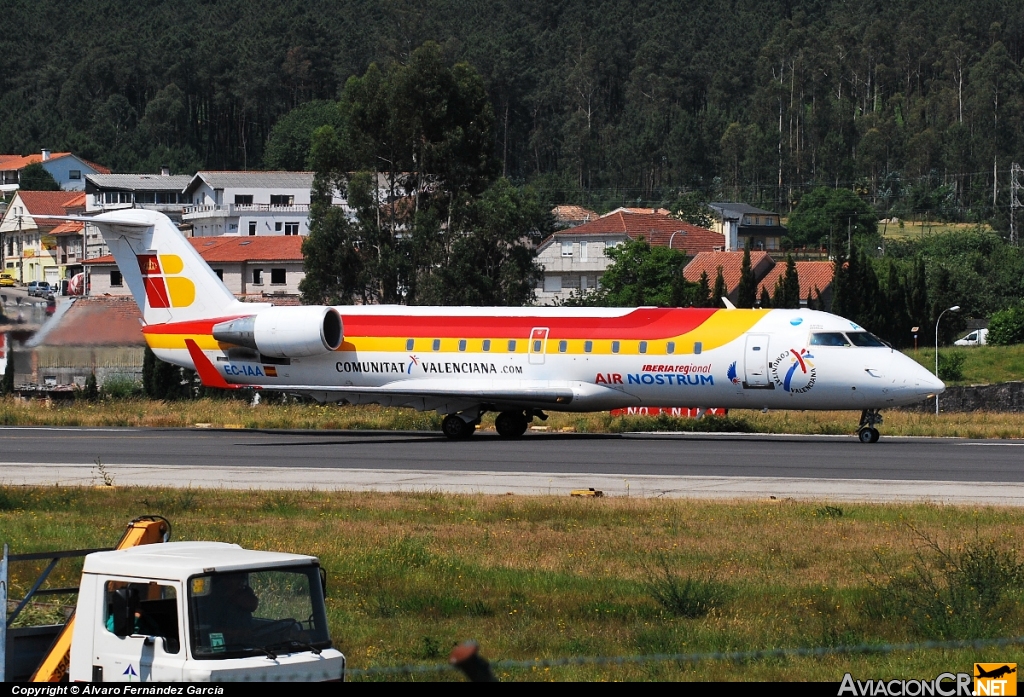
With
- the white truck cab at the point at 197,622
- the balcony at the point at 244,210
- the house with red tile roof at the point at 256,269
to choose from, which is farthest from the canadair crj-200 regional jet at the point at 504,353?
the balcony at the point at 244,210

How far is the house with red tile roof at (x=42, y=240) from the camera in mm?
124006

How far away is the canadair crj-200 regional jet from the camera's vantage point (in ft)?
108

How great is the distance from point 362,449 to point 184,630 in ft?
78.6

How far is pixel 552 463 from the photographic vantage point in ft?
94.7

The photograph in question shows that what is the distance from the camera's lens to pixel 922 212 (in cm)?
15312

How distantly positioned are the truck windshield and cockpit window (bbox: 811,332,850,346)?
80.4 feet

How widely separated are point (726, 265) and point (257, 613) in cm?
9439

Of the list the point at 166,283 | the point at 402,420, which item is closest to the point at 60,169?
the point at 166,283

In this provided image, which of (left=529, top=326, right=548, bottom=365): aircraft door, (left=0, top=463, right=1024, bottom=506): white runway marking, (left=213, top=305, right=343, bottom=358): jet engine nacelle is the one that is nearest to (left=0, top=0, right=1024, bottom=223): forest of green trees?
(left=213, top=305, right=343, bottom=358): jet engine nacelle

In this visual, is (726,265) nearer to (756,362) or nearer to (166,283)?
(166,283)

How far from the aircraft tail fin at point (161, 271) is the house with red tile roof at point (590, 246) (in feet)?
227

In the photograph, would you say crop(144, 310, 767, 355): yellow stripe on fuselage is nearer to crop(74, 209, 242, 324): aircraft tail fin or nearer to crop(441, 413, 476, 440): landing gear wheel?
crop(74, 209, 242, 324): aircraft tail fin

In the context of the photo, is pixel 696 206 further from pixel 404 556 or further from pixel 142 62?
pixel 404 556

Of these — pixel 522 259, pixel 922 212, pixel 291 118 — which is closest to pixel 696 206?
pixel 922 212
